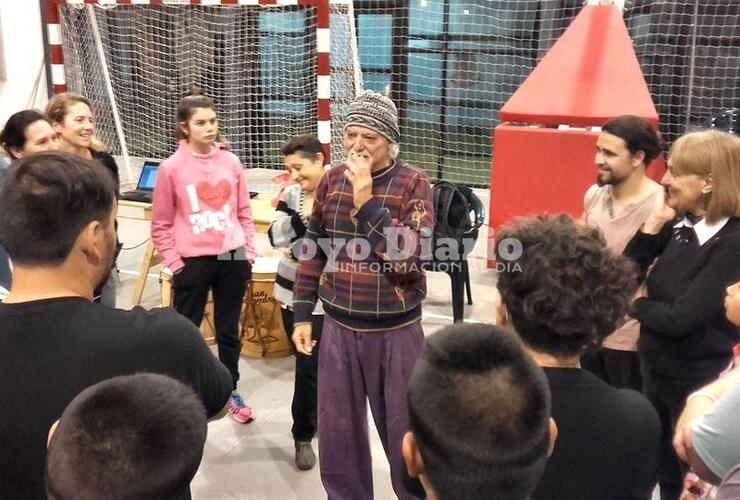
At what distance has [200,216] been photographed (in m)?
2.76

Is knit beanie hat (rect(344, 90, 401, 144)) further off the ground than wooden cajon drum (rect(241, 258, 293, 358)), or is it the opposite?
knit beanie hat (rect(344, 90, 401, 144))

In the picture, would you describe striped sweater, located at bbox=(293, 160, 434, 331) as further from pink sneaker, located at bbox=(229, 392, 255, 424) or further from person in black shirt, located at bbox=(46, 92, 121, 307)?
person in black shirt, located at bbox=(46, 92, 121, 307)

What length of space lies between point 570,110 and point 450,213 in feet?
3.34

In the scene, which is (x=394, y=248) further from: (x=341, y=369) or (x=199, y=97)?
(x=199, y=97)

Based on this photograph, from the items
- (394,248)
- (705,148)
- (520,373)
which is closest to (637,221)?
(705,148)

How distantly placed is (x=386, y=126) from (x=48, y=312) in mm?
1192

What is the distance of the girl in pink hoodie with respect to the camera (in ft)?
8.96

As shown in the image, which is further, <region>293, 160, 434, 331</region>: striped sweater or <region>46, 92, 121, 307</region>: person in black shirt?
<region>46, 92, 121, 307</region>: person in black shirt

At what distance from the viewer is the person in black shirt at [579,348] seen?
3.74ft

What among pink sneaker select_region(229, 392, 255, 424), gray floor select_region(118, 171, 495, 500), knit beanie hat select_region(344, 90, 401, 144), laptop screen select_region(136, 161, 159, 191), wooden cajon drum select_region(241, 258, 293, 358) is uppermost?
knit beanie hat select_region(344, 90, 401, 144)

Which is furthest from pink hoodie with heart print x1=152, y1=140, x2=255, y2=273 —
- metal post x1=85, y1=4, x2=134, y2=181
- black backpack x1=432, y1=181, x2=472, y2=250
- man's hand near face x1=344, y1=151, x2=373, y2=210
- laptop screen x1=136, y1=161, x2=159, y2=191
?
metal post x1=85, y1=4, x2=134, y2=181

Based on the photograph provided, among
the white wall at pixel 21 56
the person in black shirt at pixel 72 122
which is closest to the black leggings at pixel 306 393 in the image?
the person in black shirt at pixel 72 122

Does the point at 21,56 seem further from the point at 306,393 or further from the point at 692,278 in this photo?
→ the point at 692,278

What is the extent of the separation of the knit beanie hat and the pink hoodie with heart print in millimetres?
972
